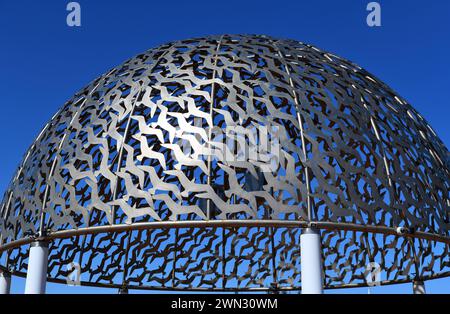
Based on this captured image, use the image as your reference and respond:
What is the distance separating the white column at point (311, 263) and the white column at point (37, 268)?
4.73 metres

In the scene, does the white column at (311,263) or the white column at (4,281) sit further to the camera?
the white column at (4,281)

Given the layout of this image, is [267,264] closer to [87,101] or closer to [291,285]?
[291,285]

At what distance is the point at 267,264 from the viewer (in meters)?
17.0

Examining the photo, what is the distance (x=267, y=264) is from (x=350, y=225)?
24.2 ft

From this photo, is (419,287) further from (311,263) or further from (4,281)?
(4,281)

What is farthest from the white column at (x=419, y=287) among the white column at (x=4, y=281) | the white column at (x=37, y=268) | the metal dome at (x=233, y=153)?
the white column at (x=4, y=281)

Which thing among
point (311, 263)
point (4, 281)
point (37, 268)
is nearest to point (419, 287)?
point (311, 263)

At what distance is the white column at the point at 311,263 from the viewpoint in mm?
9633

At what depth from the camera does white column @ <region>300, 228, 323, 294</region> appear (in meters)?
9.63

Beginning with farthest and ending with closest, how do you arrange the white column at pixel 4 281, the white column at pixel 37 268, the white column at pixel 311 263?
the white column at pixel 4 281, the white column at pixel 37 268, the white column at pixel 311 263

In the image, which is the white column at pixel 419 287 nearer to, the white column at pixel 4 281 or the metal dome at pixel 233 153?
the metal dome at pixel 233 153

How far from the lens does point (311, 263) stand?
9711 mm

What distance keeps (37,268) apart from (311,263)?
4.97m

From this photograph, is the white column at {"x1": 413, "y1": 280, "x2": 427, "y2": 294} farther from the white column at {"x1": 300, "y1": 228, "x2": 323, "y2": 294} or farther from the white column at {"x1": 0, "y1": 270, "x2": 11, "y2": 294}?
the white column at {"x1": 0, "y1": 270, "x2": 11, "y2": 294}
